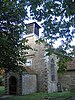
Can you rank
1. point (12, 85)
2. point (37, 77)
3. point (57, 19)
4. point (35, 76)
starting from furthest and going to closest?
point (37, 77) < point (35, 76) < point (12, 85) < point (57, 19)

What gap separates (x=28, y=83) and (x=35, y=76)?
6.89ft

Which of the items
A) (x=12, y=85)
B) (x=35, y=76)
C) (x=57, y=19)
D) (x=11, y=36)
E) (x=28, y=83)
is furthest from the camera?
(x=35, y=76)

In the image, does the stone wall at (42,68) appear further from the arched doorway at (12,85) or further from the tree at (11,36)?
the tree at (11,36)

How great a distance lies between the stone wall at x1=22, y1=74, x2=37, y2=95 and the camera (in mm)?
24042

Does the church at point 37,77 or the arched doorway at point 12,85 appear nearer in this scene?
the church at point 37,77

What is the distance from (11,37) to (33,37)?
461 inches

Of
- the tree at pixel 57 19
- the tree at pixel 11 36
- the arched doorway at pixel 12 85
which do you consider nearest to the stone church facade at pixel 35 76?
the arched doorway at pixel 12 85

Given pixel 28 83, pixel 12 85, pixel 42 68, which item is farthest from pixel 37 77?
pixel 12 85

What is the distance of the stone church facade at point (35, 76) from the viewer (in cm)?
2422

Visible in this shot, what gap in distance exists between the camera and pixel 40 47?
89.1 feet

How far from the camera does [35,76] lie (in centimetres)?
2672

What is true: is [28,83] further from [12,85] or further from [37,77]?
[37,77]

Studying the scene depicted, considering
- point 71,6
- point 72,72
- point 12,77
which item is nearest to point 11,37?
point 71,6

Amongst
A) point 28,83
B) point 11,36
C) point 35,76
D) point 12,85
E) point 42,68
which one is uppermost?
point 11,36
